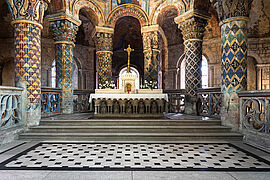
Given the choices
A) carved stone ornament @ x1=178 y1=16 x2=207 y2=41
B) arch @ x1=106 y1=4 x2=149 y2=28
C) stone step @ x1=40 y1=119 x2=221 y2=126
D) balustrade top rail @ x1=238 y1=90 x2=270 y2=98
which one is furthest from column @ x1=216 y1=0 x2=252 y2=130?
arch @ x1=106 y1=4 x2=149 y2=28

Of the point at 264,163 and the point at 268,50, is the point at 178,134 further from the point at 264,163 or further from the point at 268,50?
the point at 268,50

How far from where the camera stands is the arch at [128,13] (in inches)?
423

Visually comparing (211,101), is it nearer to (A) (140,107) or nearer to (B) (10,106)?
(A) (140,107)

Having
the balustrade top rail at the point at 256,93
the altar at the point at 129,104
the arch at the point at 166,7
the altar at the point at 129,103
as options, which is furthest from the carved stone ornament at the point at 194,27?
the balustrade top rail at the point at 256,93

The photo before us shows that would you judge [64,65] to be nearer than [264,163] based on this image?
No

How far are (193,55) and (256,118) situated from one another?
4.75 metres

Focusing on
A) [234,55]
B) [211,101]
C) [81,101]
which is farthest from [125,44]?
[234,55]

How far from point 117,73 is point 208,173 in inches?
683

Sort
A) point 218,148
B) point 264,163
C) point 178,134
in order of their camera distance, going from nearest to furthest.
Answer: point 264,163 < point 218,148 < point 178,134

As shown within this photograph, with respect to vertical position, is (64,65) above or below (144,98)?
above

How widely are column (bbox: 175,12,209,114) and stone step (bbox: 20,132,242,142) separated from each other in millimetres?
3165

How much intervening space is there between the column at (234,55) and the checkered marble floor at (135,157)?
1542mm

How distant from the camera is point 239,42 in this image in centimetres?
599

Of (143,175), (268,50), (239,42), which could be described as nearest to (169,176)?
(143,175)
